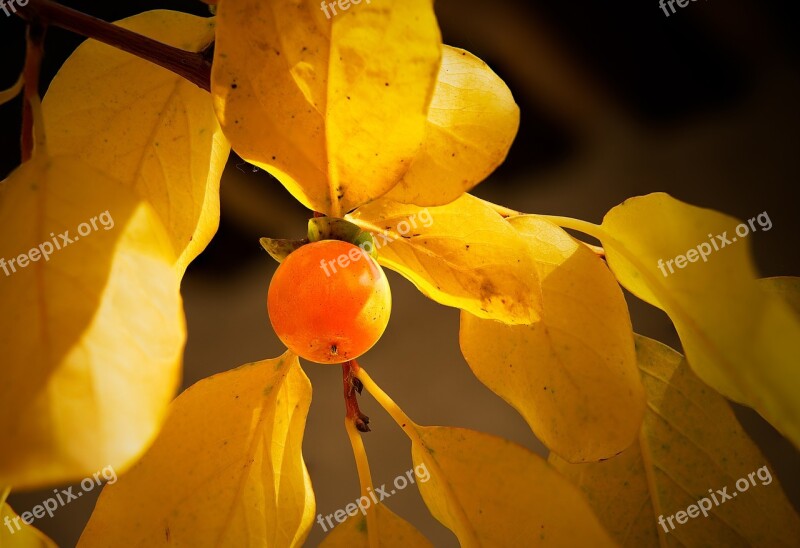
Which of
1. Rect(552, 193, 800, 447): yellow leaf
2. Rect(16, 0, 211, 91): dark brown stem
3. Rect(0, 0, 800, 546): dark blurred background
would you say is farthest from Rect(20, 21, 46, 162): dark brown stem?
Rect(0, 0, 800, 546): dark blurred background

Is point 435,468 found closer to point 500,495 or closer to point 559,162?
point 500,495

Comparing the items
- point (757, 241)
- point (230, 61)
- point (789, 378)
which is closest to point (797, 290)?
point (789, 378)

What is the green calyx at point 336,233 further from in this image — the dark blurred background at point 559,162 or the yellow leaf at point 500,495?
the dark blurred background at point 559,162

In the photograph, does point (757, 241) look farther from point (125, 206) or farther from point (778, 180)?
point (125, 206)

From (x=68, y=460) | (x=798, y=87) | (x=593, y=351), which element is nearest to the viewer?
(x=68, y=460)

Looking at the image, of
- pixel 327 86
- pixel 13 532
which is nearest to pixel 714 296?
pixel 327 86

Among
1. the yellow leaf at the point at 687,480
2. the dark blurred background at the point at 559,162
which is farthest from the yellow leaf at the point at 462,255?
the dark blurred background at the point at 559,162

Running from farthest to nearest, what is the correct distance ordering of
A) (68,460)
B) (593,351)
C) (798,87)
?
(798,87)
(593,351)
(68,460)
